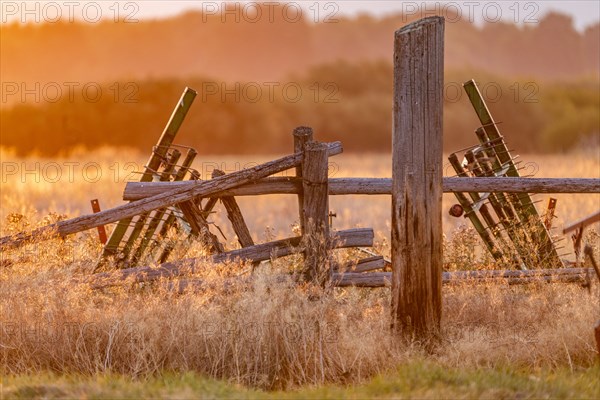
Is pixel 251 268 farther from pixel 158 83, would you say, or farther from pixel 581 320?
pixel 158 83

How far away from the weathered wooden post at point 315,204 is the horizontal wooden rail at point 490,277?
39 centimetres

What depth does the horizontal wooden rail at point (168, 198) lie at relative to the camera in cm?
748

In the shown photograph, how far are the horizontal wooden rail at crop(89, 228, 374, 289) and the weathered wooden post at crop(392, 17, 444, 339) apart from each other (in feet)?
3.70

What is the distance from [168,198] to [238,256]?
2.57ft

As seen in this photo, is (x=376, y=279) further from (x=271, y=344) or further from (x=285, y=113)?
(x=285, y=113)

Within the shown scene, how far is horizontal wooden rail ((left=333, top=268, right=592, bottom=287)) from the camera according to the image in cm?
784

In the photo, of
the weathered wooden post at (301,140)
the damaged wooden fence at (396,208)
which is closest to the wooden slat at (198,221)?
the damaged wooden fence at (396,208)

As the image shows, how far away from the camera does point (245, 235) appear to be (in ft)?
25.7

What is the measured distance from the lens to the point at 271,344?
633cm

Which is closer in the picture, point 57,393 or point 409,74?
point 57,393

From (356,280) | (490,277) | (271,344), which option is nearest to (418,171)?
(271,344)

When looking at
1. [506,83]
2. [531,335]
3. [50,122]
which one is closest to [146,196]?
[531,335]

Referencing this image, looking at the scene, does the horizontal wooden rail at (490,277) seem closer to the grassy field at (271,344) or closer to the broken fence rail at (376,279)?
the broken fence rail at (376,279)

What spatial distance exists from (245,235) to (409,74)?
2.31 m
